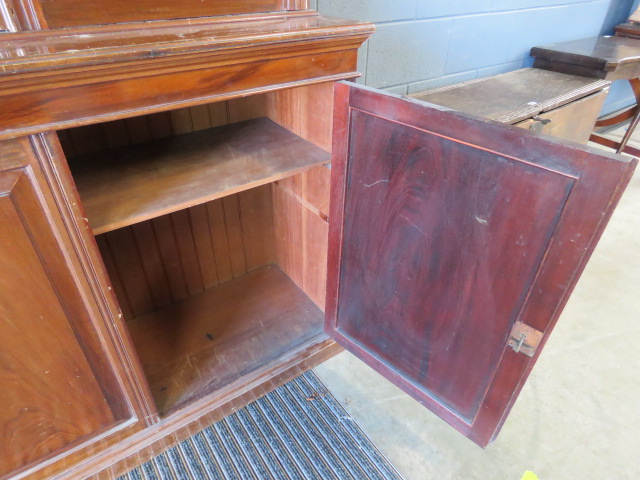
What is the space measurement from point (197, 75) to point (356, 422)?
1099mm

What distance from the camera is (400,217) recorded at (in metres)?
0.98

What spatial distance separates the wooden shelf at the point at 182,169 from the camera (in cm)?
94

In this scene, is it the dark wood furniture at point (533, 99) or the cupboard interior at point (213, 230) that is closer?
the cupboard interior at point (213, 230)

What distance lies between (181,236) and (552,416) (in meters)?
1.41

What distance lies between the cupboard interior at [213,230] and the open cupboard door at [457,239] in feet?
0.75

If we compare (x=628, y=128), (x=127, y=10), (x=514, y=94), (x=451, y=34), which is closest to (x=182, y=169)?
(x=127, y=10)

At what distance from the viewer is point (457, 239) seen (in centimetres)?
88

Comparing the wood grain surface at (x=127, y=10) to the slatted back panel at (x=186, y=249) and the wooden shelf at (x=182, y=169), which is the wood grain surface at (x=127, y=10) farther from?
the slatted back panel at (x=186, y=249)

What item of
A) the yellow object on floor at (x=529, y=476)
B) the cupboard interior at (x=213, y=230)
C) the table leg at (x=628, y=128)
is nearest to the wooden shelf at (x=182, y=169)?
the cupboard interior at (x=213, y=230)

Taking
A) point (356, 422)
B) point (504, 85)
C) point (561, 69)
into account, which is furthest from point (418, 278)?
point (561, 69)

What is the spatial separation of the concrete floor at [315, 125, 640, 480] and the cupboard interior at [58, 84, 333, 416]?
30 cm

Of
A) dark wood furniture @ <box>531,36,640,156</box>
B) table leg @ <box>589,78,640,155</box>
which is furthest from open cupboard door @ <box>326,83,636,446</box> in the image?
table leg @ <box>589,78,640,155</box>

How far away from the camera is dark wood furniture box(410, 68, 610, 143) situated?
5.12 ft

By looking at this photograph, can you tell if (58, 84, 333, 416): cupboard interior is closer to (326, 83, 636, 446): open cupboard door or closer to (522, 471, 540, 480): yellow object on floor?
Result: (326, 83, 636, 446): open cupboard door
